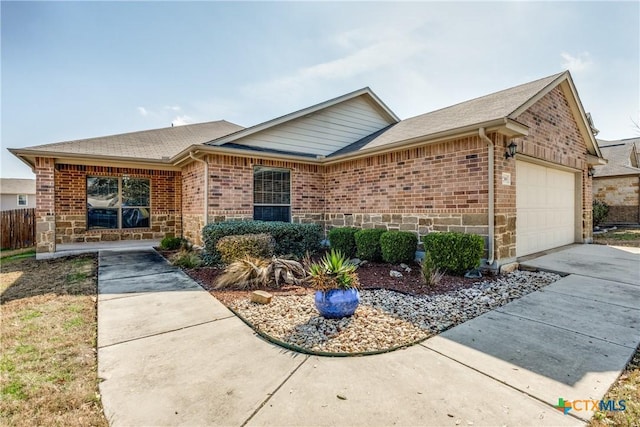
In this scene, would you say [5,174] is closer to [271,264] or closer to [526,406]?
[271,264]

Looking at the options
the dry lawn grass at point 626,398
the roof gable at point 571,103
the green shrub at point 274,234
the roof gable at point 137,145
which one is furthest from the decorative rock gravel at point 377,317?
the roof gable at point 137,145

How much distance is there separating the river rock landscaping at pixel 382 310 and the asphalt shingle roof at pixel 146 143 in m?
6.19

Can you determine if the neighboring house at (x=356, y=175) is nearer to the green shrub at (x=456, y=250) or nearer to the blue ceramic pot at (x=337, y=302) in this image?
the green shrub at (x=456, y=250)

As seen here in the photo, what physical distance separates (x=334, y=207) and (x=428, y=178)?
367cm

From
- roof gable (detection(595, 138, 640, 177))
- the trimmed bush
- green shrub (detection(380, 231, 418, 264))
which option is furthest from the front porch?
roof gable (detection(595, 138, 640, 177))

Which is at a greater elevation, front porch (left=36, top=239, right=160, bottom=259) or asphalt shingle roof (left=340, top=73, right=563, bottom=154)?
asphalt shingle roof (left=340, top=73, right=563, bottom=154)

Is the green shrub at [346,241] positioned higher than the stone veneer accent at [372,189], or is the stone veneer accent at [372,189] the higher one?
the stone veneer accent at [372,189]

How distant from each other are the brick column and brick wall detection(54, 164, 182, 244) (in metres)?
0.60

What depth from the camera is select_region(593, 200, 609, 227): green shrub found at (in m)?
16.2

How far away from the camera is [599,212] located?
53.3 ft

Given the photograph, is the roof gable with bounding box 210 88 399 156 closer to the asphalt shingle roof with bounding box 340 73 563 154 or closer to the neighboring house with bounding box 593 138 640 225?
the asphalt shingle roof with bounding box 340 73 563 154

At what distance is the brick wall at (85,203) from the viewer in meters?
9.70

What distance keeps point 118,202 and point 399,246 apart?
9721 mm

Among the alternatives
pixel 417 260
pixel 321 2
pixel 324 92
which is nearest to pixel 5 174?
pixel 324 92
